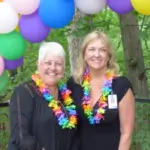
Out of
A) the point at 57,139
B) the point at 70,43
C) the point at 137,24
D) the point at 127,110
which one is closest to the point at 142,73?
the point at 137,24

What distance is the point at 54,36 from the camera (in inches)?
180

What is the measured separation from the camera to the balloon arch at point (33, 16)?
125 inches

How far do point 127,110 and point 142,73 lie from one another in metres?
1.73

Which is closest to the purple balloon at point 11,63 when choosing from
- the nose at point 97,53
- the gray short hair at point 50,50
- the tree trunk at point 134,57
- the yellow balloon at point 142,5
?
the gray short hair at point 50,50

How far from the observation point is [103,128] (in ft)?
10.6

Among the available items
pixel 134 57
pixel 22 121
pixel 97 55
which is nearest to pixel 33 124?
pixel 22 121

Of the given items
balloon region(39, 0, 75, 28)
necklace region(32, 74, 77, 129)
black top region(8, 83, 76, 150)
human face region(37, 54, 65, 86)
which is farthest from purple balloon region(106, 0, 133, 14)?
black top region(8, 83, 76, 150)

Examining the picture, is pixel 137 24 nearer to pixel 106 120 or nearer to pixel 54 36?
pixel 54 36

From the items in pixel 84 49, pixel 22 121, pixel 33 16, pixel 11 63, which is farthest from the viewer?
pixel 11 63

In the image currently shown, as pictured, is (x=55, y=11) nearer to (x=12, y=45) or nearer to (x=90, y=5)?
(x=90, y=5)

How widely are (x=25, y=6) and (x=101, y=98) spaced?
2.90 feet

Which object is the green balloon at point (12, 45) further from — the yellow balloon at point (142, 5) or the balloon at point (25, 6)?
the yellow balloon at point (142, 5)

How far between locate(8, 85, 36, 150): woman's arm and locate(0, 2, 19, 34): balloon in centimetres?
60

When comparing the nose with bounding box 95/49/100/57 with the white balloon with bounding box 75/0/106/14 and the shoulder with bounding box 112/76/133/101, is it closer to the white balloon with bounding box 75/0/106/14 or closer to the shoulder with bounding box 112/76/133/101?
the shoulder with bounding box 112/76/133/101
